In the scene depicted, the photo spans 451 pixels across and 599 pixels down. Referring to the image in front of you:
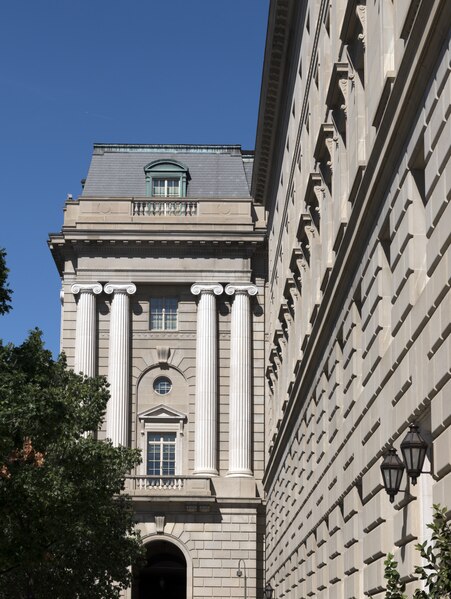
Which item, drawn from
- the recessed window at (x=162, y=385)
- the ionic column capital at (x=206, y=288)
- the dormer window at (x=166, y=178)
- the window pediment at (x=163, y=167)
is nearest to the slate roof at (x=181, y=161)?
the dormer window at (x=166, y=178)

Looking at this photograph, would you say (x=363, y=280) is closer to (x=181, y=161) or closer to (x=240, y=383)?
(x=240, y=383)

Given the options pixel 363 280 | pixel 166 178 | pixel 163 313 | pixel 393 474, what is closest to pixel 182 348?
pixel 163 313

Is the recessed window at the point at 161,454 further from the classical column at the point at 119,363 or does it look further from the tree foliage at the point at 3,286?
the tree foliage at the point at 3,286

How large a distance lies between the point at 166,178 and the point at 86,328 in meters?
10.7

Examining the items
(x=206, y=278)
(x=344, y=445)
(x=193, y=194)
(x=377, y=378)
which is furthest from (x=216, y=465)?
(x=377, y=378)

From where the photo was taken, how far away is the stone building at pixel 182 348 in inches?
2729

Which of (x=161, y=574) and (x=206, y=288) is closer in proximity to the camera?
(x=206, y=288)

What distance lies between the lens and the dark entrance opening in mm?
73688

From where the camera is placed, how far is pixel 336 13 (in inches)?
1223

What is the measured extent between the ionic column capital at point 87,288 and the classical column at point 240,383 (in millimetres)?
6986

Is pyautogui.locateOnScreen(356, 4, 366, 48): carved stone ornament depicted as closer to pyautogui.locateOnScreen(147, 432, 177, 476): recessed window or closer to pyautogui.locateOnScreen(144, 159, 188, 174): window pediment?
pyautogui.locateOnScreen(147, 432, 177, 476): recessed window

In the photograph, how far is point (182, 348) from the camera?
72938 millimetres

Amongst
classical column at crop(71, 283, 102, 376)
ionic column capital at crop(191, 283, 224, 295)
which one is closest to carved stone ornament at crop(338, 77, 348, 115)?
ionic column capital at crop(191, 283, 224, 295)

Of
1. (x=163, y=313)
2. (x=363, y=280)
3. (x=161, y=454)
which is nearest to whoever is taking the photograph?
(x=363, y=280)
